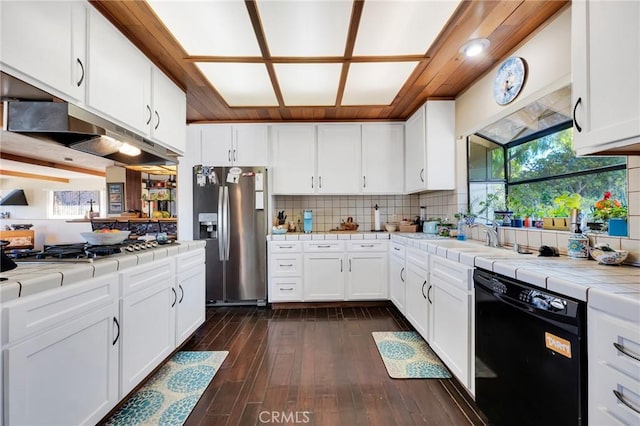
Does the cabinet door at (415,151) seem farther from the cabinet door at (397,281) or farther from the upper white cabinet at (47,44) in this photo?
the upper white cabinet at (47,44)

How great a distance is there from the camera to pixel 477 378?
1495 mm

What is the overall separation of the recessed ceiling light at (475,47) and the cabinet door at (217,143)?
265cm

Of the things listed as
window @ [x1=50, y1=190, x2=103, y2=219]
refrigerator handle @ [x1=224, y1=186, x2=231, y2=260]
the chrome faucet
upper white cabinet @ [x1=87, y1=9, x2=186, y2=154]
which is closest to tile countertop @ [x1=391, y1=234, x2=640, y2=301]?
the chrome faucet

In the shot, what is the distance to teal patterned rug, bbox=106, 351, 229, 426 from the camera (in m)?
1.53

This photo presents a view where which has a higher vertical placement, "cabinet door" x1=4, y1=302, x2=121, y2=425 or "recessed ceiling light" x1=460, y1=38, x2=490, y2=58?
"recessed ceiling light" x1=460, y1=38, x2=490, y2=58

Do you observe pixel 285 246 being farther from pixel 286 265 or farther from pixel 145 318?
pixel 145 318

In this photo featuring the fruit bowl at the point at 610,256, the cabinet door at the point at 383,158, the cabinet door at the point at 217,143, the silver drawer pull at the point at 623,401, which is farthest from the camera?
the cabinet door at the point at 383,158

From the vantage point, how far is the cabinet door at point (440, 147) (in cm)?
287

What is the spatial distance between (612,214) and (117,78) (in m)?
3.01

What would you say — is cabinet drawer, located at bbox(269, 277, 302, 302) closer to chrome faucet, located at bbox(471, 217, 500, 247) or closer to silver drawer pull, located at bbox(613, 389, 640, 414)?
chrome faucet, located at bbox(471, 217, 500, 247)

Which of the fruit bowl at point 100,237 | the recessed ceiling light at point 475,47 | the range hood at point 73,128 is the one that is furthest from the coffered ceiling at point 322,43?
the fruit bowl at point 100,237

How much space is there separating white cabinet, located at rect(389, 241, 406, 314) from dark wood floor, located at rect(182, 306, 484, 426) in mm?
270

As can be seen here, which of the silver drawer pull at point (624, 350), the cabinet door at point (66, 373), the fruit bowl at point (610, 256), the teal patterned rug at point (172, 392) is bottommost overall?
the teal patterned rug at point (172, 392)

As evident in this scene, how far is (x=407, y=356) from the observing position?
216 cm
